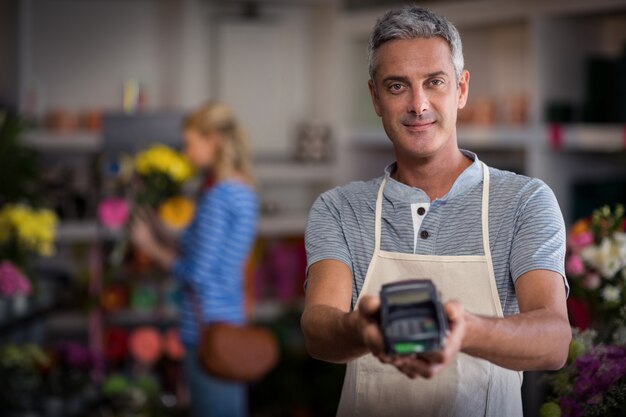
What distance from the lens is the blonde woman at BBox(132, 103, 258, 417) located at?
4316mm

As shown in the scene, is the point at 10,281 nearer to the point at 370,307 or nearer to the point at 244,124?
the point at 244,124

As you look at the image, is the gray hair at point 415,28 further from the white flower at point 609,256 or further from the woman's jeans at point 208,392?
the woman's jeans at point 208,392

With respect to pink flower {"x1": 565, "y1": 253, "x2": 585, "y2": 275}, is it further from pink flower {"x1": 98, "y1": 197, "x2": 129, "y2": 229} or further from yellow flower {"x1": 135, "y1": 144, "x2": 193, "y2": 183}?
pink flower {"x1": 98, "y1": 197, "x2": 129, "y2": 229}

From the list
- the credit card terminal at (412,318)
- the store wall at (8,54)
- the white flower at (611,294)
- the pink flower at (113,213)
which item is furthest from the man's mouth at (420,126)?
the store wall at (8,54)

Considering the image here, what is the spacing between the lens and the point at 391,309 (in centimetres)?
135

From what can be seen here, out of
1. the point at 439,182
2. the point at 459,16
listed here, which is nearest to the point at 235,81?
the point at 459,16

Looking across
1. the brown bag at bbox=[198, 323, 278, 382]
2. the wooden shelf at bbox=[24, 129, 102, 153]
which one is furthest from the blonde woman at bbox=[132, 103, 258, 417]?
the wooden shelf at bbox=[24, 129, 102, 153]

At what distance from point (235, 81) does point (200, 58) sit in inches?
10.7

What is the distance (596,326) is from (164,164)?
271 centimetres

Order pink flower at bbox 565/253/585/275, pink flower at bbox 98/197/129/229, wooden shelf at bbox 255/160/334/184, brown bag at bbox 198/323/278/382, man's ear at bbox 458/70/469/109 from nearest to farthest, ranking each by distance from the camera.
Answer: man's ear at bbox 458/70/469/109 < pink flower at bbox 565/253/585/275 < brown bag at bbox 198/323/278/382 < pink flower at bbox 98/197/129/229 < wooden shelf at bbox 255/160/334/184

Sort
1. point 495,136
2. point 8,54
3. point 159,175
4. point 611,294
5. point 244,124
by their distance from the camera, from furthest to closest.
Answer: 1. point 244,124
2. point 8,54
3. point 495,136
4. point 159,175
5. point 611,294

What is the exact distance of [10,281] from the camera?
4.25 meters

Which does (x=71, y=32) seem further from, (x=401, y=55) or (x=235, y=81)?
(x=401, y=55)

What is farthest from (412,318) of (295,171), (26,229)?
(295,171)
